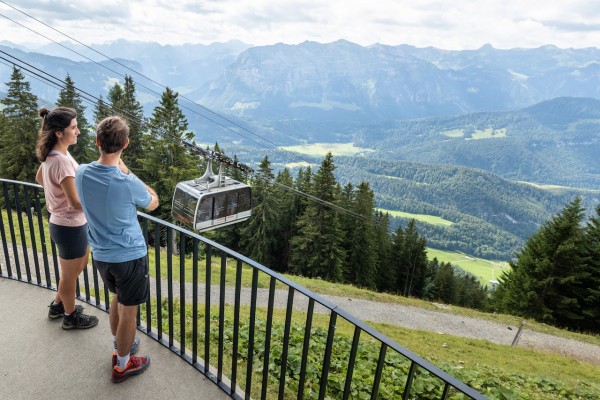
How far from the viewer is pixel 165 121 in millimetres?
30125

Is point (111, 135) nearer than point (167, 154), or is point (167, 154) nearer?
point (111, 135)

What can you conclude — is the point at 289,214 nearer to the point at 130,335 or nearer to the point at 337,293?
the point at 337,293

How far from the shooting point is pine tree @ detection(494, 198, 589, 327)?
28.6 metres

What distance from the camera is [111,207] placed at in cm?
309

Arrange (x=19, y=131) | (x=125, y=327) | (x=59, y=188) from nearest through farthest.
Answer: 1. (x=125, y=327)
2. (x=59, y=188)
3. (x=19, y=131)

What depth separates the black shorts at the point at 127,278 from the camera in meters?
3.26

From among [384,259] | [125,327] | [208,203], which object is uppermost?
[125,327]

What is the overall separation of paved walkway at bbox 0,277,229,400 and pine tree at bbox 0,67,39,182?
114 ft

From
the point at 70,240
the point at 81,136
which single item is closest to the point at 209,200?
the point at 70,240

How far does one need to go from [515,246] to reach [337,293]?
195m

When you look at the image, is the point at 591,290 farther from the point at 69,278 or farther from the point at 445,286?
the point at 69,278

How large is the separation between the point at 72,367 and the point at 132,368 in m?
0.63

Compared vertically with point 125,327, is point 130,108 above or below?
below

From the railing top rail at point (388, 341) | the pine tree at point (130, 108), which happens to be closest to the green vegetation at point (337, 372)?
the railing top rail at point (388, 341)
